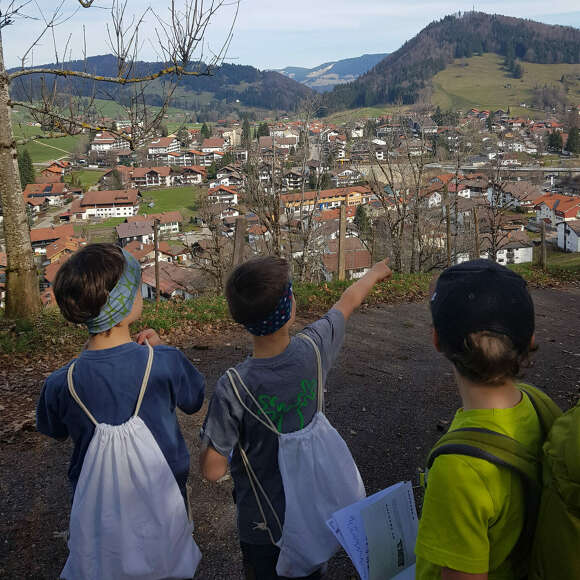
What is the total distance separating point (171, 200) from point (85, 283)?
67941 mm

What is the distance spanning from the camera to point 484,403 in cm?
134

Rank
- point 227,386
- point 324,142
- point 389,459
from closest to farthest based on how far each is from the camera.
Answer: point 227,386 → point 389,459 → point 324,142

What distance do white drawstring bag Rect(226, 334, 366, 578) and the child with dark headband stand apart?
14mm

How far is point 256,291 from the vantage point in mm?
1768

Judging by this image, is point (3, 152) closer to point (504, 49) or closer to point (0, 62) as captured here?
point (0, 62)

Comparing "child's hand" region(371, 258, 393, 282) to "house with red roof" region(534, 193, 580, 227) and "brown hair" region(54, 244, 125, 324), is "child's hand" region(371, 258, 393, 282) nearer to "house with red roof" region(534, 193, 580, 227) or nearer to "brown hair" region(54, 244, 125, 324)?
"brown hair" region(54, 244, 125, 324)

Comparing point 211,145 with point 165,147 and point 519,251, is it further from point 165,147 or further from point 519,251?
point 519,251

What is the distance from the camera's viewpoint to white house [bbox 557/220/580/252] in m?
41.4

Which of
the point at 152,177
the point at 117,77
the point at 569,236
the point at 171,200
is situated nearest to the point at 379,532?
the point at 117,77

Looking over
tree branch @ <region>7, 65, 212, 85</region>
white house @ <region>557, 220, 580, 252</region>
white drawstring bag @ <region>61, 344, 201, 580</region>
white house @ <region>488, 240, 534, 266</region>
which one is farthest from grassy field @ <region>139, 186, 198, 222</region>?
white drawstring bag @ <region>61, 344, 201, 580</region>

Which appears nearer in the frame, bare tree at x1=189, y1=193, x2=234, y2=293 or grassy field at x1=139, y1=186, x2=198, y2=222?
bare tree at x1=189, y1=193, x2=234, y2=293

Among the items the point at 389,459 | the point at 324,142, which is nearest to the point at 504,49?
the point at 324,142

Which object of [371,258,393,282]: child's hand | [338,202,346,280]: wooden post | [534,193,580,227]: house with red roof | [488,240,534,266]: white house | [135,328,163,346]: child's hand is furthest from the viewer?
[534,193,580,227]: house with red roof

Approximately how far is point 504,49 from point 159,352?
8438 inches
